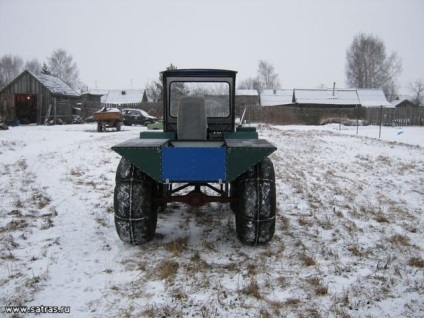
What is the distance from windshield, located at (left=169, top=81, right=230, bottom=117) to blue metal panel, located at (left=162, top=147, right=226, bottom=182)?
2.06 m

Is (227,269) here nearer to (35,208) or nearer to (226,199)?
(226,199)

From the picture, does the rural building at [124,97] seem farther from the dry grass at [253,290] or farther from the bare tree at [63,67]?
the dry grass at [253,290]

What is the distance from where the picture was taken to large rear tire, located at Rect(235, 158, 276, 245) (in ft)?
12.6

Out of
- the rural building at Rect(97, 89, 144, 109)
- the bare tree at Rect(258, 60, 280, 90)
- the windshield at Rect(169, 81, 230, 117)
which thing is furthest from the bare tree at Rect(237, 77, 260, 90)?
the windshield at Rect(169, 81, 230, 117)

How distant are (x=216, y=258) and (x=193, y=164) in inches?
40.1

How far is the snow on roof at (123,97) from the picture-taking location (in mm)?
50375

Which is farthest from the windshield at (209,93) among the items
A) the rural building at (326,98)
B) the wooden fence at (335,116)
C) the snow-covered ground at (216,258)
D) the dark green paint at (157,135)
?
the rural building at (326,98)

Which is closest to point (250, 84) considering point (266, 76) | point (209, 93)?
point (266, 76)

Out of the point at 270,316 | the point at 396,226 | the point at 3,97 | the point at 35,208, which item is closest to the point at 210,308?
the point at 270,316

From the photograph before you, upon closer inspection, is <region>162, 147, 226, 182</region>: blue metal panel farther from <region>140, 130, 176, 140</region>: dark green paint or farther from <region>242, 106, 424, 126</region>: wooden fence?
<region>242, 106, 424, 126</region>: wooden fence

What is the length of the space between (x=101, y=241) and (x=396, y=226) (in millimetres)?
3771

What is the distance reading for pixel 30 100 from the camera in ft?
99.5

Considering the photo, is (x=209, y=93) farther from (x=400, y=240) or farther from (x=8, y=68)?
(x=8, y=68)

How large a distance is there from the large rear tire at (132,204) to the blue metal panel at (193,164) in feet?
1.42
